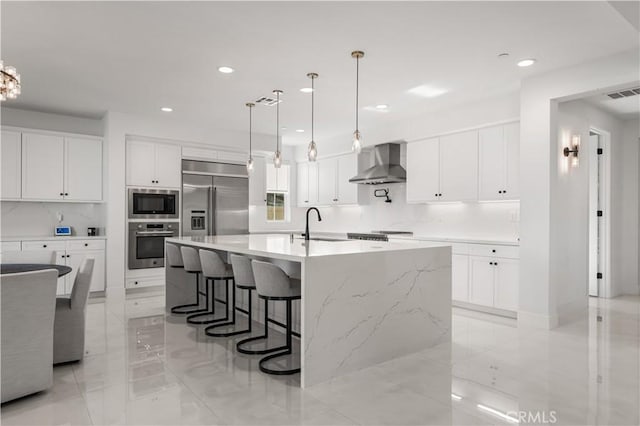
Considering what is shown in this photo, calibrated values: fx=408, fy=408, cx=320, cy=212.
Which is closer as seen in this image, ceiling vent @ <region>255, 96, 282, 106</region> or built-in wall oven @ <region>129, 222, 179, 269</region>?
ceiling vent @ <region>255, 96, 282, 106</region>

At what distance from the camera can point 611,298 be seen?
5742 mm

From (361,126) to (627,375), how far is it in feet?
15.8

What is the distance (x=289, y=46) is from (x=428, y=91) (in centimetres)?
201

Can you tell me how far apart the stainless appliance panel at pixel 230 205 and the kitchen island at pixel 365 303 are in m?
3.13

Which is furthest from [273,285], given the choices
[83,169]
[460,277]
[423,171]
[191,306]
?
[83,169]

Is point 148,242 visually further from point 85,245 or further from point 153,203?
point 85,245

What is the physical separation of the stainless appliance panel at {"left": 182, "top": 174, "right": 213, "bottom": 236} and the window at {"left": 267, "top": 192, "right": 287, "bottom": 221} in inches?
65.9

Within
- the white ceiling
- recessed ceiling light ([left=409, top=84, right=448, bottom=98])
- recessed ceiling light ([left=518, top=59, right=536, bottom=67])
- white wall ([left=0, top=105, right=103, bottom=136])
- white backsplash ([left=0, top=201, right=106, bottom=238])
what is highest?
recessed ceiling light ([left=518, top=59, right=536, bottom=67])

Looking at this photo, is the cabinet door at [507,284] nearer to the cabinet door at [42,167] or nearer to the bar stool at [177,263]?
the bar stool at [177,263]

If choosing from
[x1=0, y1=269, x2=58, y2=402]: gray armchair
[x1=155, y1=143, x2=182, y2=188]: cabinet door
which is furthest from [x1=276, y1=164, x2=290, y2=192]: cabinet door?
[x1=0, y1=269, x2=58, y2=402]: gray armchair

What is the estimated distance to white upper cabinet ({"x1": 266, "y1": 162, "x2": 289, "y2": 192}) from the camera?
817 centimetres

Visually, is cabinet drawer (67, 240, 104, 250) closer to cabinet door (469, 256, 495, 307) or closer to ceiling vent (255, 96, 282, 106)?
ceiling vent (255, 96, 282, 106)

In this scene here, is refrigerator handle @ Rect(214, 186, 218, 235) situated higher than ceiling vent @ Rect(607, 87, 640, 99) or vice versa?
ceiling vent @ Rect(607, 87, 640, 99)

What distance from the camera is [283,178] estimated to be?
8336mm
